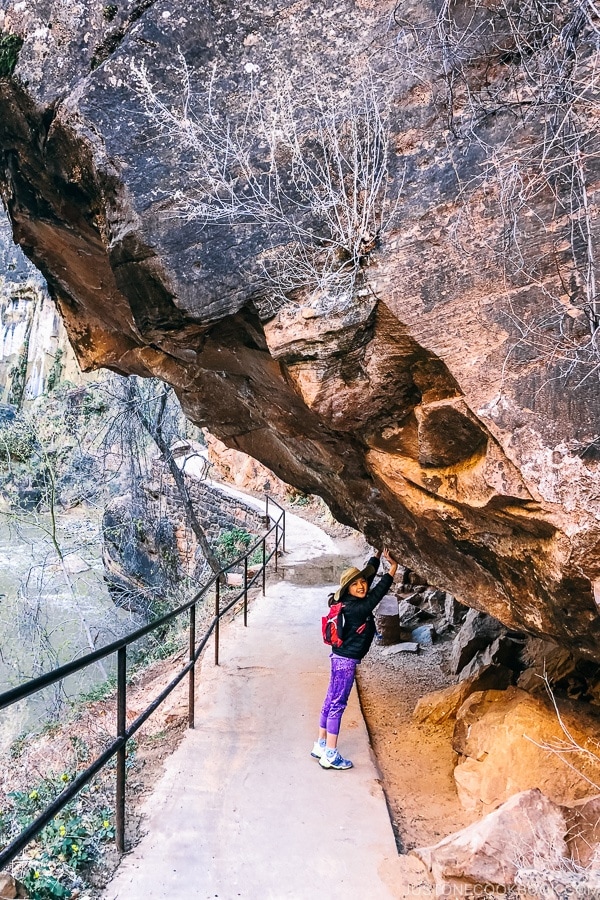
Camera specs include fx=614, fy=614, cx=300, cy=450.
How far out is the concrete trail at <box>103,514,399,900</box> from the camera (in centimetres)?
291

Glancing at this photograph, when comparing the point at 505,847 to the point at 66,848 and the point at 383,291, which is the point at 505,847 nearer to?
the point at 66,848

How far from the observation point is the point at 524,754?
389cm

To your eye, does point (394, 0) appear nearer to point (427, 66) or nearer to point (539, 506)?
point (427, 66)

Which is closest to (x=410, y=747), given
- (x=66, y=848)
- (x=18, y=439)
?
(x=66, y=848)

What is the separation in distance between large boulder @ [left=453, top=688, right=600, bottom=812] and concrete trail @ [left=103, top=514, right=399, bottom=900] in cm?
66

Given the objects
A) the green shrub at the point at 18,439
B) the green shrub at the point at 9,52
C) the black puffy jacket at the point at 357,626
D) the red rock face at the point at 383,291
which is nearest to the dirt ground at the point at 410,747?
the black puffy jacket at the point at 357,626

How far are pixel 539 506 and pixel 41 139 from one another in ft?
13.0

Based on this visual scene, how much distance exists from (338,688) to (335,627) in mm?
422

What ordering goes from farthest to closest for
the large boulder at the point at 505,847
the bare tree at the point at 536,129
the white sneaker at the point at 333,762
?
the white sneaker at the point at 333,762 < the bare tree at the point at 536,129 < the large boulder at the point at 505,847

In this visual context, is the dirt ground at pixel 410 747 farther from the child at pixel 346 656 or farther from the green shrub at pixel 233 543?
the green shrub at pixel 233 543

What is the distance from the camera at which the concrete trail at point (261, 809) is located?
2912 millimetres

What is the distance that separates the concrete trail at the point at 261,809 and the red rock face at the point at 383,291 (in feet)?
5.27

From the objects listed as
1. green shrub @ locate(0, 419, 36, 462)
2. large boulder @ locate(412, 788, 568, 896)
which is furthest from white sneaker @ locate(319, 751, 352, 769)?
green shrub @ locate(0, 419, 36, 462)

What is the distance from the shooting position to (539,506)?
3.12 metres
